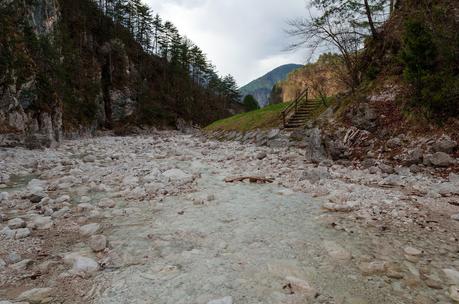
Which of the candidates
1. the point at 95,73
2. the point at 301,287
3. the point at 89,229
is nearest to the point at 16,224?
the point at 89,229

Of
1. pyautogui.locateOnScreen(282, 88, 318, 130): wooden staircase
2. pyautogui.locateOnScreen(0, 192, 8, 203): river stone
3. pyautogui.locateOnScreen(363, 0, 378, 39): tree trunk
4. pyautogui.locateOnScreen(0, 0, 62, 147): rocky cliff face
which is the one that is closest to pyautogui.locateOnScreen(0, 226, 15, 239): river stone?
pyautogui.locateOnScreen(0, 192, 8, 203): river stone

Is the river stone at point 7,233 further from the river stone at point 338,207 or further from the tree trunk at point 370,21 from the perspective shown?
the tree trunk at point 370,21

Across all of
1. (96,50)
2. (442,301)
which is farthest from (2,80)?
(96,50)

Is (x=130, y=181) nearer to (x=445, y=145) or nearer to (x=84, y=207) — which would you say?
(x=84, y=207)

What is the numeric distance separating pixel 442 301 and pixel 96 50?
5212 cm

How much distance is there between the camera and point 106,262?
327cm

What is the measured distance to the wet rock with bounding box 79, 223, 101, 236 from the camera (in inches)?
163

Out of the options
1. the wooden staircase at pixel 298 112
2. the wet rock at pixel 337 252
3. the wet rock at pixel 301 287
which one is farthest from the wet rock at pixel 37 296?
the wooden staircase at pixel 298 112

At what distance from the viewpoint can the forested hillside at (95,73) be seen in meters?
17.2

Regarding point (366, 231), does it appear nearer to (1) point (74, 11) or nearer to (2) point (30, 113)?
(2) point (30, 113)

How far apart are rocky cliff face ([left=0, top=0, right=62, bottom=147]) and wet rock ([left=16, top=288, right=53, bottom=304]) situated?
15999 mm

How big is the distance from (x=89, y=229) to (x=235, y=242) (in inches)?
90.8

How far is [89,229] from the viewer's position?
165 inches

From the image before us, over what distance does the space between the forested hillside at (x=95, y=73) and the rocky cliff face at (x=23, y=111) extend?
2.3 inches
